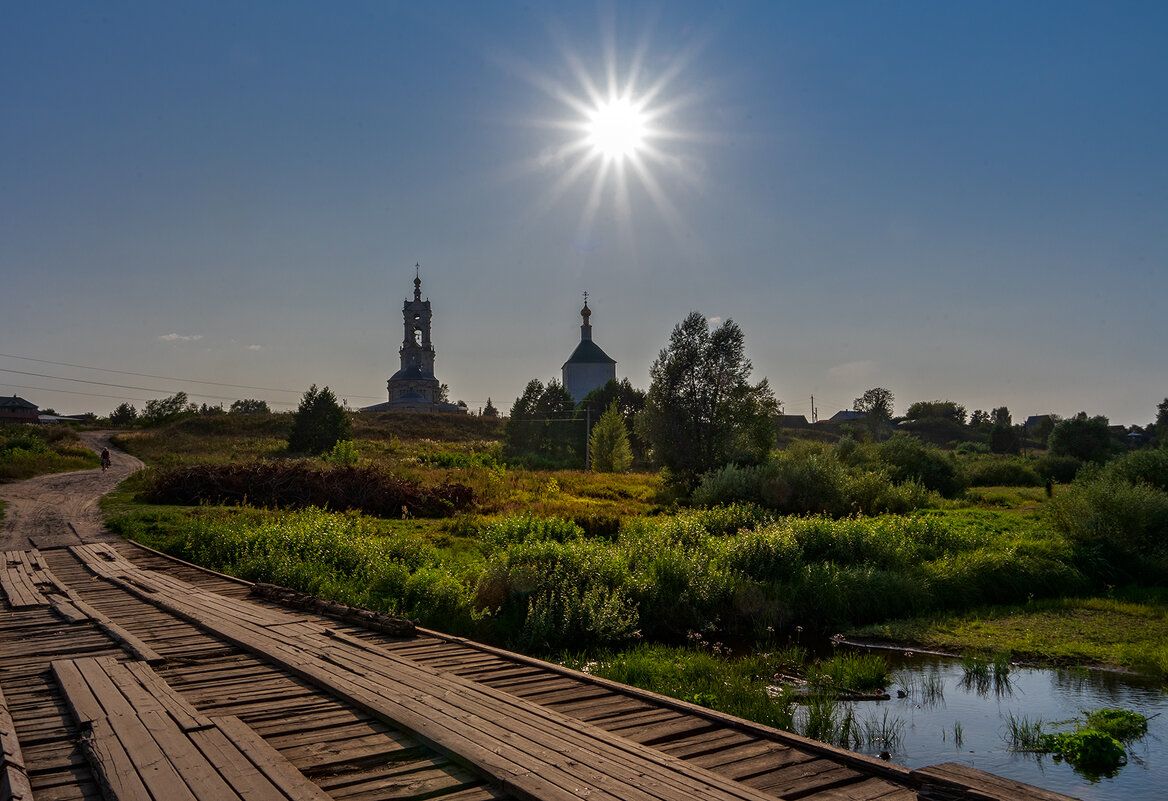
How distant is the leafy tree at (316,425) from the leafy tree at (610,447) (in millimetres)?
14597

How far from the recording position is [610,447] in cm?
4516

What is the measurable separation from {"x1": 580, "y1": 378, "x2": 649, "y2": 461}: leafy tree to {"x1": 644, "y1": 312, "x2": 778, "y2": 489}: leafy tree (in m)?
17.1

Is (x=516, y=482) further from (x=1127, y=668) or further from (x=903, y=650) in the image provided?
(x=1127, y=668)

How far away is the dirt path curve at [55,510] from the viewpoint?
1646 centimetres

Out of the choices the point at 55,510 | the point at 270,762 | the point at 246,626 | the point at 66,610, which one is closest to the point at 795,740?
the point at 270,762

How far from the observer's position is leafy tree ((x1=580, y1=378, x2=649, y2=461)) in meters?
57.1

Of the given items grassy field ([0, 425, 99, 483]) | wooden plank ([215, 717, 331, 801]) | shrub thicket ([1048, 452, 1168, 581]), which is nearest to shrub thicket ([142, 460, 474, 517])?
grassy field ([0, 425, 99, 483])

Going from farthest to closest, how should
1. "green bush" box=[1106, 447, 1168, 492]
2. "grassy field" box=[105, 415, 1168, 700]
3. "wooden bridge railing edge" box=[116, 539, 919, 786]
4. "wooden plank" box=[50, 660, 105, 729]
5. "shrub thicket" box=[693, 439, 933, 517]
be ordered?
1. "shrub thicket" box=[693, 439, 933, 517]
2. "green bush" box=[1106, 447, 1168, 492]
3. "grassy field" box=[105, 415, 1168, 700]
4. "wooden plank" box=[50, 660, 105, 729]
5. "wooden bridge railing edge" box=[116, 539, 919, 786]

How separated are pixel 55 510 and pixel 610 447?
28862 mm

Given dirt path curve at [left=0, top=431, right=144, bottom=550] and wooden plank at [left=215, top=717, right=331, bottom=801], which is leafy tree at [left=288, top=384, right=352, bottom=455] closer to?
dirt path curve at [left=0, top=431, right=144, bottom=550]

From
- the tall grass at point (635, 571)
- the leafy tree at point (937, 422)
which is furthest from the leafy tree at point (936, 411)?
the tall grass at point (635, 571)

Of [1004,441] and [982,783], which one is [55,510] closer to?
[982,783]

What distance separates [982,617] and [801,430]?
3571 inches

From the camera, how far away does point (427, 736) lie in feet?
15.9
